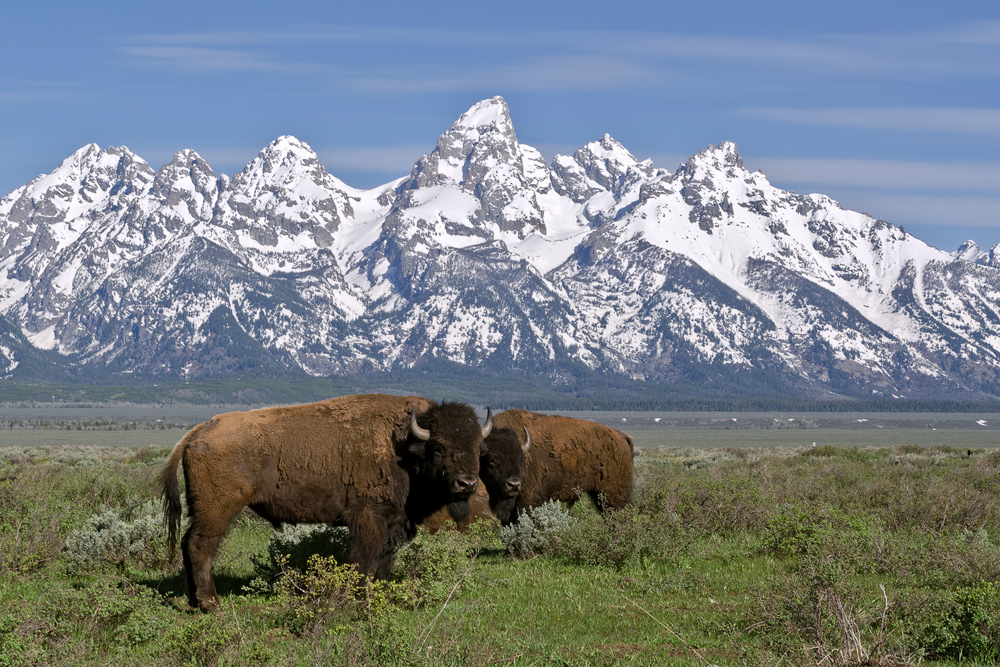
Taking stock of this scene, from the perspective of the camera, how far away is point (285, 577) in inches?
471

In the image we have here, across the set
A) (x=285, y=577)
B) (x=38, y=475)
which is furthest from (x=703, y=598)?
(x=38, y=475)

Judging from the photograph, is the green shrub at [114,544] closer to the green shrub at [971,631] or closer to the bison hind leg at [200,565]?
the bison hind leg at [200,565]

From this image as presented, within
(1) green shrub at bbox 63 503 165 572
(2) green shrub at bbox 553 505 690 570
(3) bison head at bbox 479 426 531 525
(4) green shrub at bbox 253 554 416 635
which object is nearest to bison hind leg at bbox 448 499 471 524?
(4) green shrub at bbox 253 554 416 635

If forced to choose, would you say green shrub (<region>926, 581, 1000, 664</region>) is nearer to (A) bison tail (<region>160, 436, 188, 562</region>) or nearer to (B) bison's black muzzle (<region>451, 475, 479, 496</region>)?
(B) bison's black muzzle (<region>451, 475, 479, 496</region>)

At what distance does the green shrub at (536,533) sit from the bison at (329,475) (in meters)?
3.43

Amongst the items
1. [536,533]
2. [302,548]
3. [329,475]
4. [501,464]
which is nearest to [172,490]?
[302,548]

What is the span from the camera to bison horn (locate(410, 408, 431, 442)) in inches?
527

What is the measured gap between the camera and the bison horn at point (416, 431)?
43.9ft

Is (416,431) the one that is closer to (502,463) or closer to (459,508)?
(459,508)

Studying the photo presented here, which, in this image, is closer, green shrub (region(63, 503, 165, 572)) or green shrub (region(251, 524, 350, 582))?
green shrub (region(251, 524, 350, 582))

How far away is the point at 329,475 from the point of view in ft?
44.4

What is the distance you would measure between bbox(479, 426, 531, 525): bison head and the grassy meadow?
0.73 m

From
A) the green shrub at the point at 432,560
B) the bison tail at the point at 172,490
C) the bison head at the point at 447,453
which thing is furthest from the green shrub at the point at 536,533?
the bison tail at the point at 172,490

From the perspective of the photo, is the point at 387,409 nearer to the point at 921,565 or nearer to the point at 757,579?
the point at 757,579
